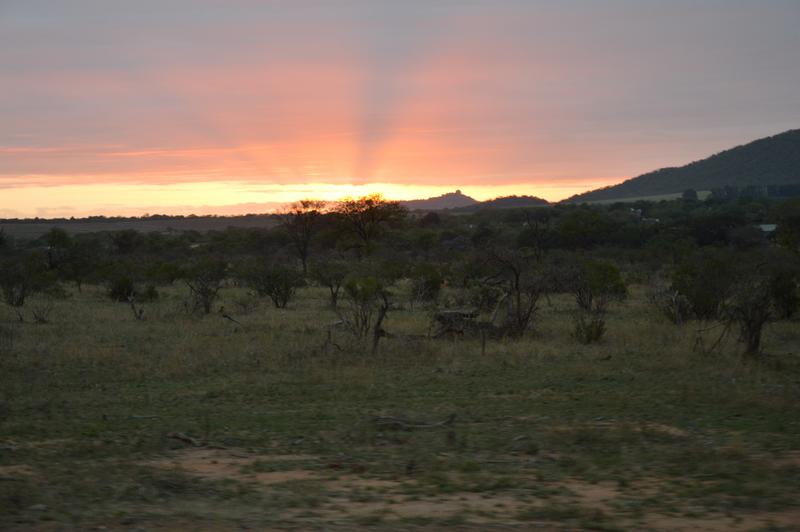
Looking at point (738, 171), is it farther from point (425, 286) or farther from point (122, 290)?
point (122, 290)

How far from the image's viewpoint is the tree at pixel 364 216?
6494 cm

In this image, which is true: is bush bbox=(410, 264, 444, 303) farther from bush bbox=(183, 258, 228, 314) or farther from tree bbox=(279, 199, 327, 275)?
tree bbox=(279, 199, 327, 275)

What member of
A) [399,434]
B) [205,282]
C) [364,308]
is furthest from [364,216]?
[399,434]

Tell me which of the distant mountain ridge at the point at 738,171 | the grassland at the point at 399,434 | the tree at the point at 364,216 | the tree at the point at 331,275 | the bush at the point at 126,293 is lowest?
the grassland at the point at 399,434

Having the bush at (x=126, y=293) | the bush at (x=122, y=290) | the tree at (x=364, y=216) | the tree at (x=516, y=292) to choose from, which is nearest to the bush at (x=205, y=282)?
the bush at (x=126, y=293)

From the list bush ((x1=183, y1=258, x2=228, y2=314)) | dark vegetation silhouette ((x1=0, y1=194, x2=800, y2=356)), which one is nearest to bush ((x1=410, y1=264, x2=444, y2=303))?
dark vegetation silhouette ((x1=0, y1=194, x2=800, y2=356))

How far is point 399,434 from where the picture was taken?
10.0 m

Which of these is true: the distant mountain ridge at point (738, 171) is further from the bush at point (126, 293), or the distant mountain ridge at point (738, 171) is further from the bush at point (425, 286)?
the bush at point (126, 293)

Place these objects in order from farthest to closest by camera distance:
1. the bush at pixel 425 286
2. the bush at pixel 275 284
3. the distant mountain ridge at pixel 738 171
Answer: the distant mountain ridge at pixel 738 171 → the bush at pixel 425 286 → the bush at pixel 275 284

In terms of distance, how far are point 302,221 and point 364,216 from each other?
4965 millimetres

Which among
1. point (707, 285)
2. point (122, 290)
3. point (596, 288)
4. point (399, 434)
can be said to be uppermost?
point (707, 285)

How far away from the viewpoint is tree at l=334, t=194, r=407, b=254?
2557 inches

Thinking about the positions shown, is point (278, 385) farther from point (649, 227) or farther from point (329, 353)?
point (649, 227)

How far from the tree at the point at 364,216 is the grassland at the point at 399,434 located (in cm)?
4558
